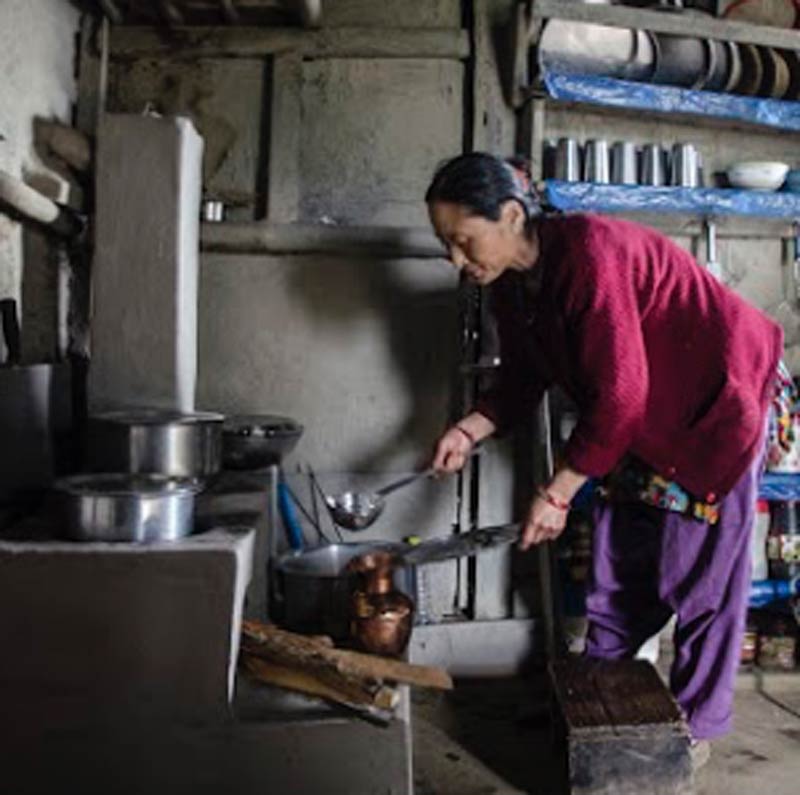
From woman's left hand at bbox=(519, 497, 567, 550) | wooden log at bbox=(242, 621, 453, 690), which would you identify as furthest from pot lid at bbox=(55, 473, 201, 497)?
woman's left hand at bbox=(519, 497, 567, 550)

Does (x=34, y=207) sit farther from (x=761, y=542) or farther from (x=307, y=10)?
(x=761, y=542)

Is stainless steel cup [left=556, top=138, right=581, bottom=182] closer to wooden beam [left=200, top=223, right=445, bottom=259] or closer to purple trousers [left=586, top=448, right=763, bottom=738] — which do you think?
wooden beam [left=200, top=223, right=445, bottom=259]

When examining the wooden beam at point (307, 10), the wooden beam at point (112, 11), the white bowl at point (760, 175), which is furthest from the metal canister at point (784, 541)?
→ the wooden beam at point (112, 11)

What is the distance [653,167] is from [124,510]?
109 inches

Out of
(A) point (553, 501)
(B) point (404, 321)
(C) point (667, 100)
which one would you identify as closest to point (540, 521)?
(A) point (553, 501)

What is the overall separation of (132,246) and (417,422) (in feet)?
4.70

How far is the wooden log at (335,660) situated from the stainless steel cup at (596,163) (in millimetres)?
2315

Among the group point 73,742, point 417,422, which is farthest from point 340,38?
point 73,742

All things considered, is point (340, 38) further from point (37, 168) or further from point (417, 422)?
point (417, 422)

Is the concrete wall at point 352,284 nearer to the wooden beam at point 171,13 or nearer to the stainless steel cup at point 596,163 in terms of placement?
the wooden beam at point 171,13

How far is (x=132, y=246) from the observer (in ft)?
8.77

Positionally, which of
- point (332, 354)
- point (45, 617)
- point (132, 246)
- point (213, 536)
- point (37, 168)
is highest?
point (37, 168)

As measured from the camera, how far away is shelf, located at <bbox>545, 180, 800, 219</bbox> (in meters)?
3.37

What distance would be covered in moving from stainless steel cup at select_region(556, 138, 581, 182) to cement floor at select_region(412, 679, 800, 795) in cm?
219
